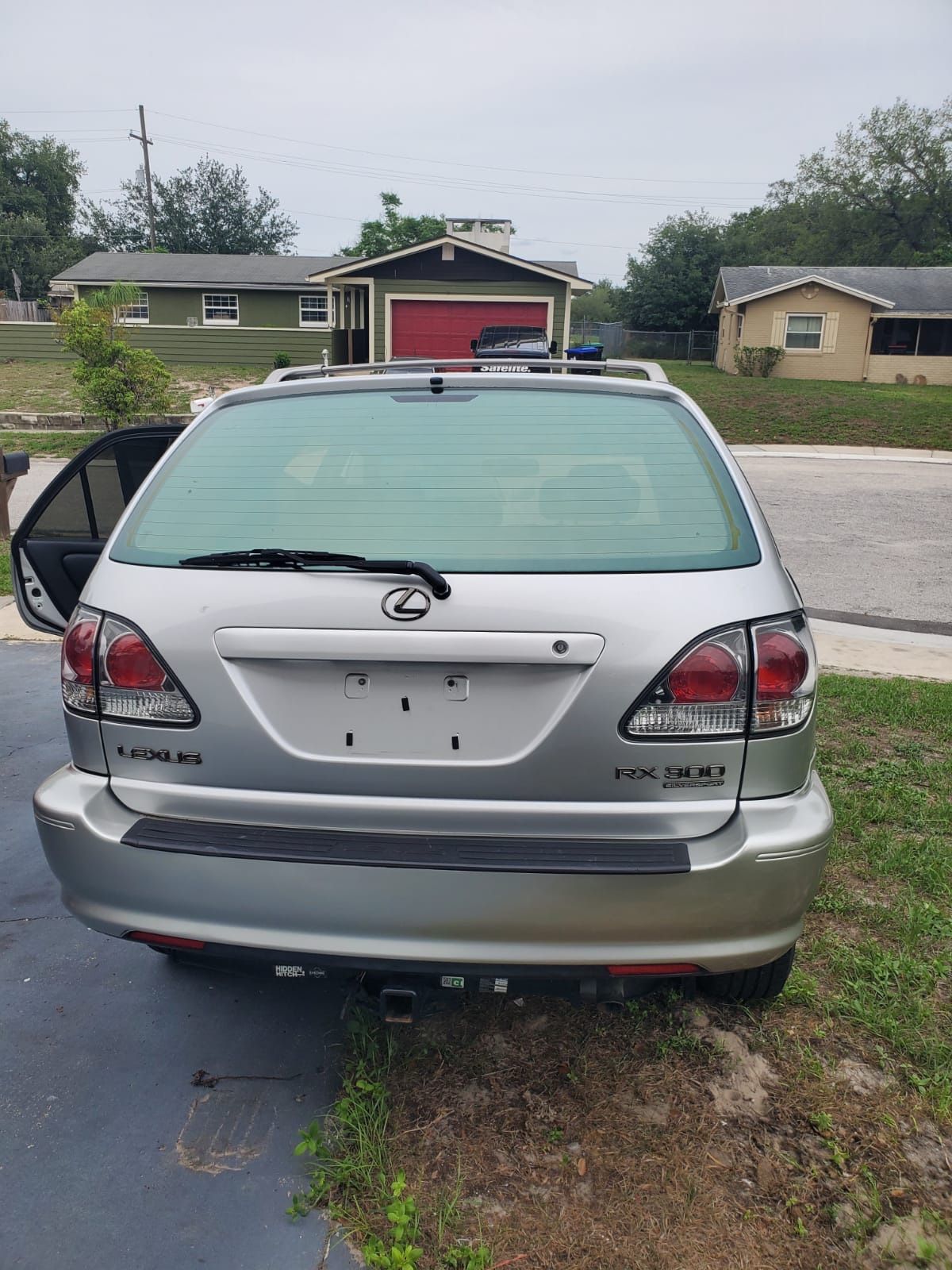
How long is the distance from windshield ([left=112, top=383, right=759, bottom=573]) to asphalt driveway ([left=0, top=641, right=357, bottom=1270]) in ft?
4.49

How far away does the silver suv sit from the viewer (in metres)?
2.13

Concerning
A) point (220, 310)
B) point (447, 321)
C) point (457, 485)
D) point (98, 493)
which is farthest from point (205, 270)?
point (457, 485)

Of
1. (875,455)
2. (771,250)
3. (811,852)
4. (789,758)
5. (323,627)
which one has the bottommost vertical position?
(875,455)

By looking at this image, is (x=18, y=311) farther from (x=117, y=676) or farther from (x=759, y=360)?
(x=117, y=676)

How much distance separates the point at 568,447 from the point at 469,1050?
1.62m

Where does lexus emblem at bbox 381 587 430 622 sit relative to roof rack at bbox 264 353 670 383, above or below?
below

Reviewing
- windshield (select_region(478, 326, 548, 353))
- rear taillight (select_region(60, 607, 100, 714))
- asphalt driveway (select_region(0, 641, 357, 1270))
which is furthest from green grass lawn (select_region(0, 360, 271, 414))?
rear taillight (select_region(60, 607, 100, 714))

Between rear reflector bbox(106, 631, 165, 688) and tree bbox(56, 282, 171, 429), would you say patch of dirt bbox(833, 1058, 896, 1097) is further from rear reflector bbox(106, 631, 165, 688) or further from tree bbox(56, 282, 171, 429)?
tree bbox(56, 282, 171, 429)

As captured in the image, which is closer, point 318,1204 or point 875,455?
point 318,1204

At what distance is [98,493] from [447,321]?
26.0 m

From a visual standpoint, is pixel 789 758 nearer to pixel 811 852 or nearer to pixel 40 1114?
pixel 811 852

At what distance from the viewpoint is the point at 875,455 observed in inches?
830

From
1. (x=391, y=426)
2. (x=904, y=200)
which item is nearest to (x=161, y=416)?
(x=391, y=426)

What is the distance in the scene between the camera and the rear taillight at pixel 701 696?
2127 millimetres
